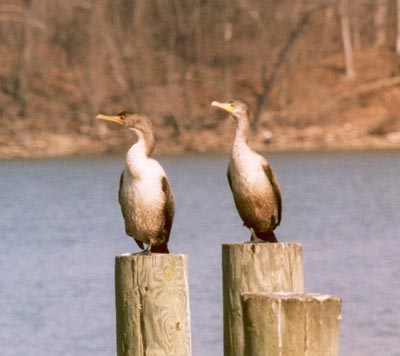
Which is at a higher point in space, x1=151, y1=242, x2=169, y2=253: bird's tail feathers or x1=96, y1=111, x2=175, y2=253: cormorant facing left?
x1=96, y1=111, x2=175, y2=253: cormorant facing left

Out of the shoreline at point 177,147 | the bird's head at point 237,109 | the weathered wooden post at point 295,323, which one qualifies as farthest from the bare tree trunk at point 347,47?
the weathered wooden post at point 295,323

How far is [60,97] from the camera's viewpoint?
4628 centimetres

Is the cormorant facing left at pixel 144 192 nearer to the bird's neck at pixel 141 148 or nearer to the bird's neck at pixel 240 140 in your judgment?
the bird's neck at pixel 141 148

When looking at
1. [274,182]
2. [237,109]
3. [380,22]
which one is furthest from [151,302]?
[380,22]

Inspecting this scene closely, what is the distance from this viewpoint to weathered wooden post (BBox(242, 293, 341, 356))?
19.6ft

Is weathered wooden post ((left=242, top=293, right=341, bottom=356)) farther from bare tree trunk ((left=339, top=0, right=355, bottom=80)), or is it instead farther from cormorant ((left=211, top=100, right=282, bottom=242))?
bare tree trunk ((left=339, top=0, right=355, bottom=80))

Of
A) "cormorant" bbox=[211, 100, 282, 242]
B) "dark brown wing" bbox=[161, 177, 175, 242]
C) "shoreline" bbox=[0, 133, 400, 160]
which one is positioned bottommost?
"dark brown wing" bbox=[161, 177, 175, 242]

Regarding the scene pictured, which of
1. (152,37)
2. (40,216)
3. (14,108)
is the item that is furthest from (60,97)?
(40,216)

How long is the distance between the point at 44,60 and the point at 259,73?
6873 mm

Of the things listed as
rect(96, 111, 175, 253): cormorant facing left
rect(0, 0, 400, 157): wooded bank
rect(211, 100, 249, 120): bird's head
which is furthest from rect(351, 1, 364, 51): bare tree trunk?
rect(96, 111, 175, 253): cormorant facing left

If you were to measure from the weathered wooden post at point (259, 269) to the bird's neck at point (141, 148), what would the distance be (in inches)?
31.4

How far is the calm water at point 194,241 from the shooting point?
14.6m

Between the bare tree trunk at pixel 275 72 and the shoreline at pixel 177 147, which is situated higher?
the bare tree trunk at pixel 275 72

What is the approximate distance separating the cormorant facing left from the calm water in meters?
4.87
